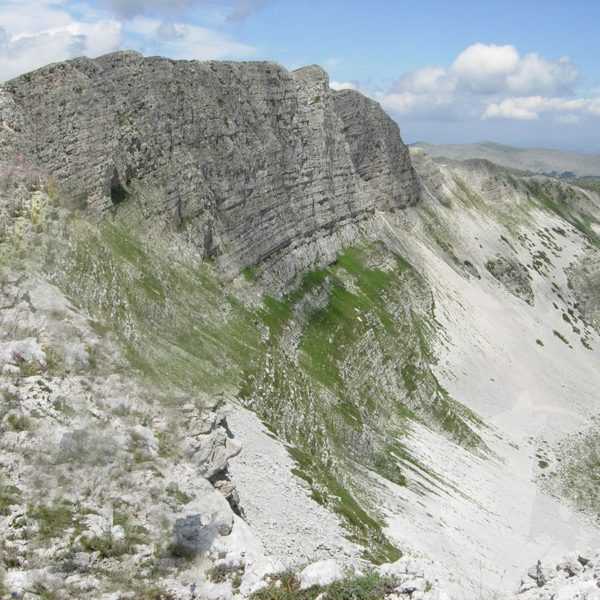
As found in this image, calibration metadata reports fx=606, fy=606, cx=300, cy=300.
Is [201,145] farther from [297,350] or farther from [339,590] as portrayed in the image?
[339,590]

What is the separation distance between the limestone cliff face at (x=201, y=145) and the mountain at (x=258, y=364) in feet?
0.98

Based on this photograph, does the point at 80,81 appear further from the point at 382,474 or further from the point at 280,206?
the point at 382,474

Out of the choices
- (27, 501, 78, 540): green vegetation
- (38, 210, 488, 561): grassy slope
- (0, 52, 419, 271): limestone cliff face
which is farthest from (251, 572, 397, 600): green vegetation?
(0, 52, 419, 271): limestone cliff face

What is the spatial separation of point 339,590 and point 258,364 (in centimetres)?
3693

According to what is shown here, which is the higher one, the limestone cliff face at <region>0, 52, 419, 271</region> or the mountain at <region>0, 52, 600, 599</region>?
the limestone cliff face at <region>0, 52, 419, 271</region>

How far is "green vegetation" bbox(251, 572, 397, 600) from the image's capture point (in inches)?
664

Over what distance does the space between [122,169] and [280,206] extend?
2917cm

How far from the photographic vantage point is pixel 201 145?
66500 mm

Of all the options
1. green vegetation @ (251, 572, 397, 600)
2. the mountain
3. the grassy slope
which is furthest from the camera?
the grassy slope

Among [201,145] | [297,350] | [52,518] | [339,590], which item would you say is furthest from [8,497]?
[201,145]

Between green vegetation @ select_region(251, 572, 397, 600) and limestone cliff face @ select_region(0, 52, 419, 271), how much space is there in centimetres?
3917

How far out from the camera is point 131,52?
2351 inches

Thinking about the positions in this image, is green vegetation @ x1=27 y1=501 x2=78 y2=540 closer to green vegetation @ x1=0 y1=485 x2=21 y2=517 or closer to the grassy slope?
green vegetation @ x1=0 y1=485 x2=21 y2=517

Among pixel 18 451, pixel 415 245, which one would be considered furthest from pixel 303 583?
pixel 415 245
